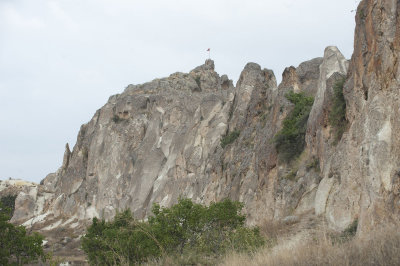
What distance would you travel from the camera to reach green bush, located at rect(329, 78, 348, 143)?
1798 centimetres

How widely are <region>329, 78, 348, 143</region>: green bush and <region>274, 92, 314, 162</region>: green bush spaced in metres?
5.22

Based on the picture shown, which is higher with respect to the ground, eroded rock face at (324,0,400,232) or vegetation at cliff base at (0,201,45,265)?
eroded rock face at (324,0,400,232)

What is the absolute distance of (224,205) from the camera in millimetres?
16609

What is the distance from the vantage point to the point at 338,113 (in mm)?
18203

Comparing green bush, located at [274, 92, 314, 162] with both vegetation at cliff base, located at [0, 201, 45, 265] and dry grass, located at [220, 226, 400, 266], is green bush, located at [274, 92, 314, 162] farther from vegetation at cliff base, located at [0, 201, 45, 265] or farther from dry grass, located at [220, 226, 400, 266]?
dry grass, located at [220, 226, 400, 266]

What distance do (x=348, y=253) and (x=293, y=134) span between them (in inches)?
733

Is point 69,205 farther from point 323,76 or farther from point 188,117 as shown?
point 323,76

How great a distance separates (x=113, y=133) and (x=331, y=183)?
5057cm

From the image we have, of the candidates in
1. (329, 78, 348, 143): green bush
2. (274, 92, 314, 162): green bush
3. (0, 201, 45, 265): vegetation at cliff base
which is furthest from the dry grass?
(274, 92, 314, 162): green bush

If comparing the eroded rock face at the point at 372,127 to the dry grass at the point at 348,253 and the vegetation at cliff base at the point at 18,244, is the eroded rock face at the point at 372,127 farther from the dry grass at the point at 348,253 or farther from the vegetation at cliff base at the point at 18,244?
the vegetation at cliff base at the point at 18,244

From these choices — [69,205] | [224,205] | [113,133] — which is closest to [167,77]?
[113,133]

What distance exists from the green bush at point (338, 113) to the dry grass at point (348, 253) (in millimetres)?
11830

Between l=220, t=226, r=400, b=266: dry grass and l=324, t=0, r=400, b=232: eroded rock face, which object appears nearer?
l=220, t=226, r=400, b=266: dry grass

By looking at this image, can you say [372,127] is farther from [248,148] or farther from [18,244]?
[248,148]
